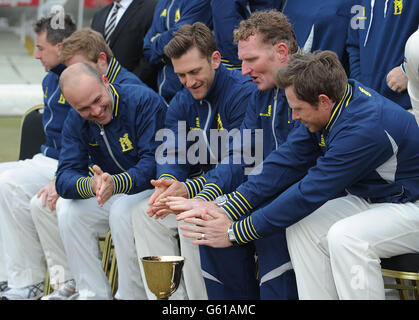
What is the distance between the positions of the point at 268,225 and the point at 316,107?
0.56m

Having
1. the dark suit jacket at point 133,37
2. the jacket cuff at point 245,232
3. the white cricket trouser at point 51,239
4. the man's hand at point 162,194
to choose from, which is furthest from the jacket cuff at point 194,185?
the dark suit jacket at point 133,37

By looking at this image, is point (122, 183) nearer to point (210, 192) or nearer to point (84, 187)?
point (84, 187)

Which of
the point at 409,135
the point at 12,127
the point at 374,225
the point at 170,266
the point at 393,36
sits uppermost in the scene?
the point at 393,36

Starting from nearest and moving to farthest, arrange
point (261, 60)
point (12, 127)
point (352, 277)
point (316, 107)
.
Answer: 1. point (352, 277)
2. point (316, 107)
3. point (261, 60)
4. point (12, 127)

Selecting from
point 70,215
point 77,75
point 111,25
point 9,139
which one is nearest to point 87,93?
point 77,75

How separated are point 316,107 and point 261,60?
0.68m

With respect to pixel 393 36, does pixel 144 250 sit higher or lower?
lower

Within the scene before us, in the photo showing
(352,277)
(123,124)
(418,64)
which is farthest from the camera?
(123,124)

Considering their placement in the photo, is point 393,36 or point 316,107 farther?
point 393,36

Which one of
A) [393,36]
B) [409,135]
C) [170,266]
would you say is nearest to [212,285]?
[170,266]

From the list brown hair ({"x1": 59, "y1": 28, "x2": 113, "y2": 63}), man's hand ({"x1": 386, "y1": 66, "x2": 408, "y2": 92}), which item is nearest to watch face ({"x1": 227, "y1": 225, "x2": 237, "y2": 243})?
man's hand ({"x1": 386, "y1": 66, "x2": 408, "y2": 92})

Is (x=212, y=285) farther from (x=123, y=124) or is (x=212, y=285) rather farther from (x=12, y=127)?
(x=12, y=127)

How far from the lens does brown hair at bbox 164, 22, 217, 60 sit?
4.12m

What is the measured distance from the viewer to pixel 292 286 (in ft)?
11.3
